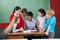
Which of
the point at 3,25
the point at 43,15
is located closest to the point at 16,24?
the point at 43,15

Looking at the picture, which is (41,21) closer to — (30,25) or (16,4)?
(30,25)

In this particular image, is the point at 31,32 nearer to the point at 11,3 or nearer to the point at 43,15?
the point at 43,15

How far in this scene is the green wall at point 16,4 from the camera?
6.25 meters

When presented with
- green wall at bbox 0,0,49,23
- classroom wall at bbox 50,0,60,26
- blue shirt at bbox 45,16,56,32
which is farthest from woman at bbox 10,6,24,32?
classroom wall at bbox 50,0,60,26

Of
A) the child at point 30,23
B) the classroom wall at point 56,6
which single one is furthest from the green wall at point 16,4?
the child at point 30,23

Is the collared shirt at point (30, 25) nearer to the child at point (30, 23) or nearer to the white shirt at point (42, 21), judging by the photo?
the child at point (30, 23)

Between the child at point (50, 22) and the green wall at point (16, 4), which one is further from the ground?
the green wall at point (16, 4)

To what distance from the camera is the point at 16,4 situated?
6254mm

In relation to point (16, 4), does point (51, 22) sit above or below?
below

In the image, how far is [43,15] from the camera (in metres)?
4.76

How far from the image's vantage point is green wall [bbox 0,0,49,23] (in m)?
6.25

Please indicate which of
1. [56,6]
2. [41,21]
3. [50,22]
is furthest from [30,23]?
[56,6]

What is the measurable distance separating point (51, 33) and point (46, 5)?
1.86 meters

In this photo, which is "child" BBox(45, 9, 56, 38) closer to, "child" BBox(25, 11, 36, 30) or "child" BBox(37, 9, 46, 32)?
"child" BBox(37, 9, 46, 32)
